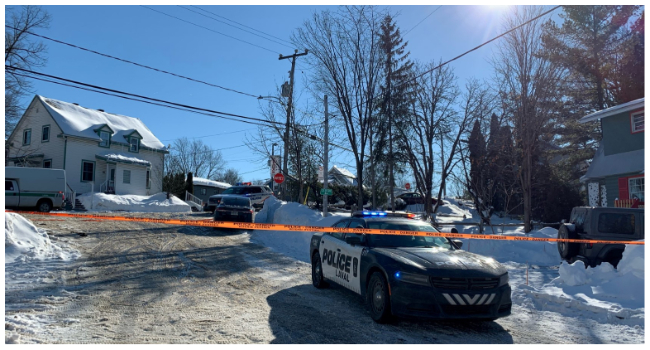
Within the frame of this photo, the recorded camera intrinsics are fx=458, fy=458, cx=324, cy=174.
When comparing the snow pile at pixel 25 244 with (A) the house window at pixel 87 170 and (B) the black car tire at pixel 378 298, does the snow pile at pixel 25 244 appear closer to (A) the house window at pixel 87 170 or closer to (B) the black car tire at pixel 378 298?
(B) the black car tire at pixel 378 298

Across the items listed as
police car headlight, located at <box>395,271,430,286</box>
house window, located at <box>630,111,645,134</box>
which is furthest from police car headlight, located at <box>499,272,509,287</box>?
house window, located at <box>630,111,645,134</box>

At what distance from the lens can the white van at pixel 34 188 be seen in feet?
72.2

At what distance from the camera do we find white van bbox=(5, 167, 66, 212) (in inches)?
867

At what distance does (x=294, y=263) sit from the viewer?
1183cm

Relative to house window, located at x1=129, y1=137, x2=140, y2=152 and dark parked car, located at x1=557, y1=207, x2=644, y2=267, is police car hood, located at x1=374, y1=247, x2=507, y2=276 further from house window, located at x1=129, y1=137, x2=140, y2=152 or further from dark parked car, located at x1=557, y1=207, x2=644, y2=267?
house window, located at x1=129, y1=137, x2=140, y2=152

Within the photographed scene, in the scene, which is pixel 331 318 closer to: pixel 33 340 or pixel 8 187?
pixel 33 340

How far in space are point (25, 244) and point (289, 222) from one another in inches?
458

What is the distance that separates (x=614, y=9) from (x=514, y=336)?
104 ft

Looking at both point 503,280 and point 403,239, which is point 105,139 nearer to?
point 403,239

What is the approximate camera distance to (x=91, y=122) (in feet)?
112

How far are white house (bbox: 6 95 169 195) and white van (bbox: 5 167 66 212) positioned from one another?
23.5 feet

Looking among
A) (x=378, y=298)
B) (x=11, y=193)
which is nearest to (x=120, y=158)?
(x=11, y=193)

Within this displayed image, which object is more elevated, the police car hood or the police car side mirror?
the police car side mirror
